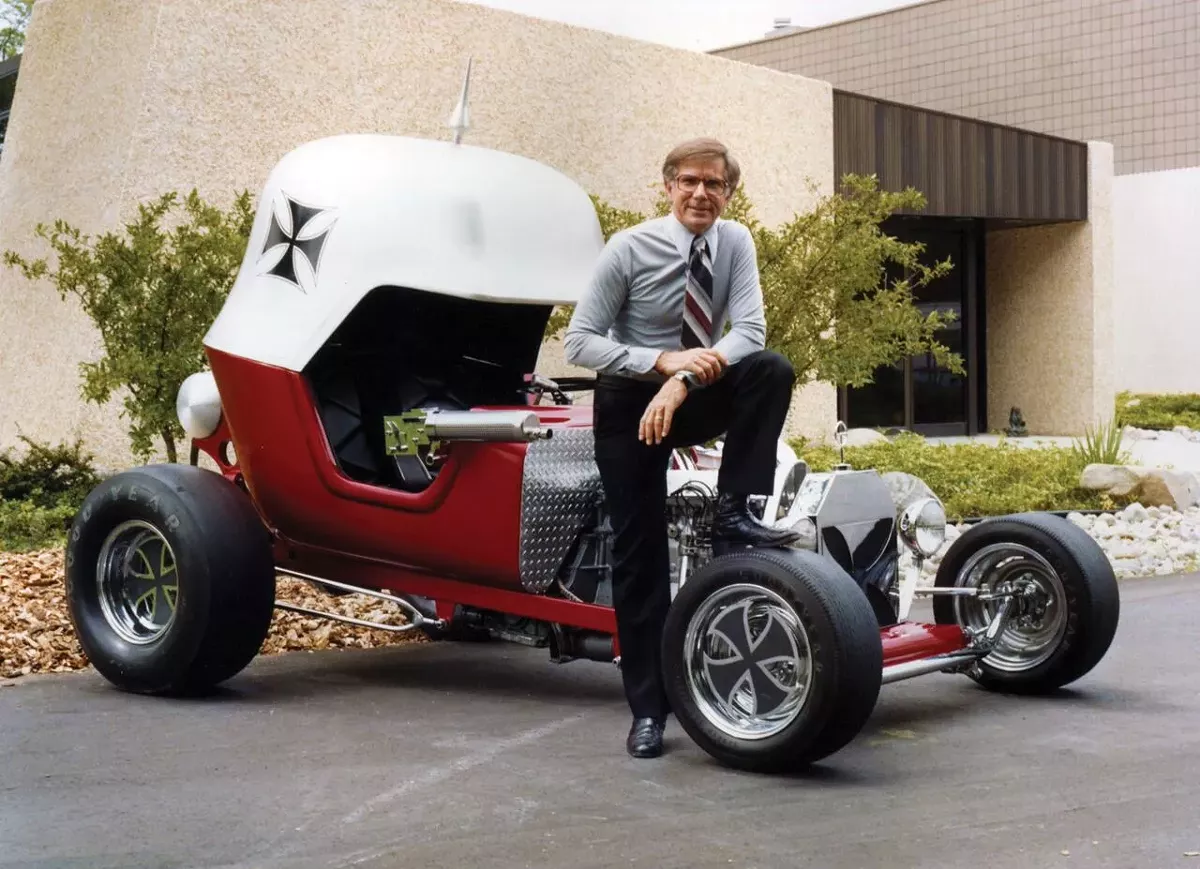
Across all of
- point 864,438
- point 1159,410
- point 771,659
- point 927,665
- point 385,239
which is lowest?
point 927,665

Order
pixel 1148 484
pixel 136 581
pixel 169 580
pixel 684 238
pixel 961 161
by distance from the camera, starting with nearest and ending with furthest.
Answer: pixel 684 238, pixel 169 580, pixel 136 581, pixel 1148 484, pixel 961 161

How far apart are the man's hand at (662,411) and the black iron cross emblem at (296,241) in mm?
1858

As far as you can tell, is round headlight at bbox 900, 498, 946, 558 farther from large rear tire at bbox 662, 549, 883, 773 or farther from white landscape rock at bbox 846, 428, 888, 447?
white landscape rock at bbox 846, 428, 888, 447

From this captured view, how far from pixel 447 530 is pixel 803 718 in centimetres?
173

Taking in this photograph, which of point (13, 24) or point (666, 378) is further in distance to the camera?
point (13, 24)

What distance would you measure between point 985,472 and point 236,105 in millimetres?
7026

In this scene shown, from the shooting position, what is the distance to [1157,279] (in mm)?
26719

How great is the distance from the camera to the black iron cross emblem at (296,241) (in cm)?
598

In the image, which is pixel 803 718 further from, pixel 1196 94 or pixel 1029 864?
pixel 1196 94

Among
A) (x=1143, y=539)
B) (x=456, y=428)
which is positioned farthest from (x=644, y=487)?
(x=1143, y=539)

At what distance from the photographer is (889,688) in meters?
6.01

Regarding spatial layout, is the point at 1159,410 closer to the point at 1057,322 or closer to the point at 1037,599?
the point at 1057,322

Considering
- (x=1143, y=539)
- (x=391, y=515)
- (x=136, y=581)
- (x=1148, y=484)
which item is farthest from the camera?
(x=1148, y=484)

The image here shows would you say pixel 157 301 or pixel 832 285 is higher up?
pixel 832 285
